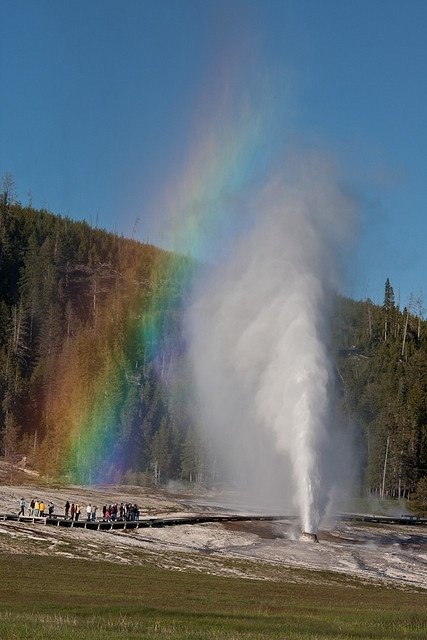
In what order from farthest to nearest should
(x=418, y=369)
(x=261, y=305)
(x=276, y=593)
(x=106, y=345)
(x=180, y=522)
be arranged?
1. (x=418, y=369)
2. (x=106, y=345)
3. (x=261, y=305)
4. (x=180, y=522)
5. (x=276, y=593)

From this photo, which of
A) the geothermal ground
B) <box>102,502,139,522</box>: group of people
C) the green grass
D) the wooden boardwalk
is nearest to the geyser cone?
the geothermal ground

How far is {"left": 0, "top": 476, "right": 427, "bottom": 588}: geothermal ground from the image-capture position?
152 feet

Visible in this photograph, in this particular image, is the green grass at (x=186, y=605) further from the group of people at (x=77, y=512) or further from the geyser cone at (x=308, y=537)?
the group of people at (x=77, y=512)

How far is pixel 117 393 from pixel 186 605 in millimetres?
102426

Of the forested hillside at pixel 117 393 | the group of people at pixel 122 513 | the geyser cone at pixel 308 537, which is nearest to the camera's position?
the geyser cone at pixel 308 537

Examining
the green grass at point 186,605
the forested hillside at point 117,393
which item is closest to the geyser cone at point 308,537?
the green grass at point 186,605

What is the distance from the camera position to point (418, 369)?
15900cm

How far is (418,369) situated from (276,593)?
127 m

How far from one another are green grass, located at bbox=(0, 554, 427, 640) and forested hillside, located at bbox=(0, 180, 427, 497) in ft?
209

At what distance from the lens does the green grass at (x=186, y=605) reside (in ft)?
74.1

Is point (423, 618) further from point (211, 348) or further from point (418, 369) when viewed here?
point (418, 369)

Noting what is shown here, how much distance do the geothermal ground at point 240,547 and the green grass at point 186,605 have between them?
313cm

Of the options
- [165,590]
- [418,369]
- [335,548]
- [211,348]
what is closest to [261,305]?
[335,548]

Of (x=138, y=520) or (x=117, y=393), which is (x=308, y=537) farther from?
(x=117, y=393)
